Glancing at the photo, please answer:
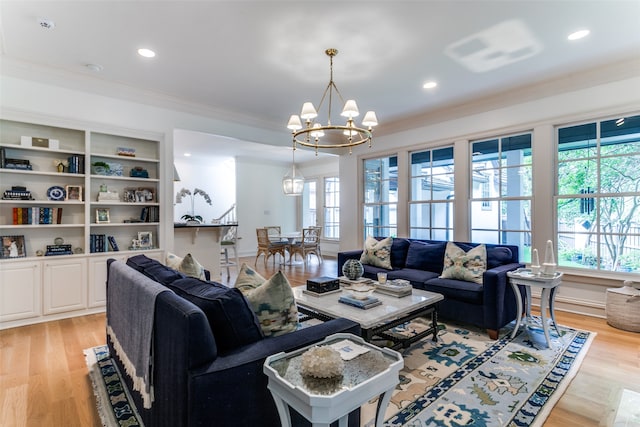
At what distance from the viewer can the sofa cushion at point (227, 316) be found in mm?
1426

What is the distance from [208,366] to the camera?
4.10ft

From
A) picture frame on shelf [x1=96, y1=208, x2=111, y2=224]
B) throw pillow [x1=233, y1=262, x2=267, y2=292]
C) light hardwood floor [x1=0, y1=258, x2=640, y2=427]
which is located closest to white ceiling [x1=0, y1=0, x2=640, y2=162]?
picture frame on shelf [x1=96, y1=208, x2=111, y2=224]

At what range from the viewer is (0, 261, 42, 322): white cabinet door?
133 inches

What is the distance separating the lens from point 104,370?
Result: 248 centimetres

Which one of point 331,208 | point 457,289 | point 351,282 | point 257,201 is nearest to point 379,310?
point 351,282

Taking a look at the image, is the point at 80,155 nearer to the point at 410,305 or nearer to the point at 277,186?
the point at 410,305

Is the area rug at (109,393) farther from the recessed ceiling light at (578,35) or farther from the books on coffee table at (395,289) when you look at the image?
the recessed ceiling light at (578,35)

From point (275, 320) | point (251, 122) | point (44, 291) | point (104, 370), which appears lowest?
point (104, 370)

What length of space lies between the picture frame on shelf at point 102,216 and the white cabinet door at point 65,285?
1.73 ft

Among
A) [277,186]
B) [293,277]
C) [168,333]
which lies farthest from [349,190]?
[168,333]

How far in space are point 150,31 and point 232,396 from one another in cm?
313

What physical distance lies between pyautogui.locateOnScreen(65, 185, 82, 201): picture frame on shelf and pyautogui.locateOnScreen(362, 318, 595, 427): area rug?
402 centimetres

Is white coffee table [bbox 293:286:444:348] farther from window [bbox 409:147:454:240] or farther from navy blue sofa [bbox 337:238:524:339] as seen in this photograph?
window [bbox 409:147:454:240]

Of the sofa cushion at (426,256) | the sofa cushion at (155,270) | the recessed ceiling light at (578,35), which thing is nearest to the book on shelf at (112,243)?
the sofa cushion at (155,270)
